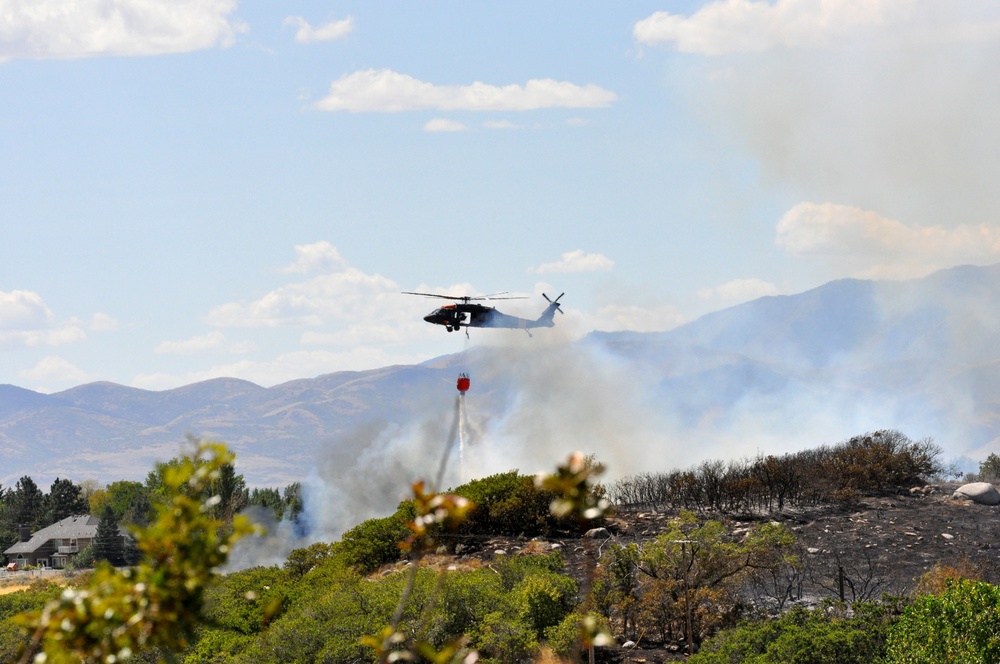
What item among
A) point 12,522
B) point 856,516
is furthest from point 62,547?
point 856,516

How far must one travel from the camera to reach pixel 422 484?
6.71 metres

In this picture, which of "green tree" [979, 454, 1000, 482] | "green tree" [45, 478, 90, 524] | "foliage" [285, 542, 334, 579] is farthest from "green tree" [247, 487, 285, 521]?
"green tree" [979, 454, 1000, 482]

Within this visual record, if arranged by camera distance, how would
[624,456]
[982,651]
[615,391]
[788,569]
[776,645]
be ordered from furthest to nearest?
[615,391], [624,456], [788,569], [776,645], [982,651]

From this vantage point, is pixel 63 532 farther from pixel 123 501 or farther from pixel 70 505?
pixel 70 505

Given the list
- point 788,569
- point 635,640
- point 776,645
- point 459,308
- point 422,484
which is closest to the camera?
point 422,484

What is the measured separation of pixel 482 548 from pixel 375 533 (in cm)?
578

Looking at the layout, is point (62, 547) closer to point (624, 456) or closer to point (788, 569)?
point (624, 456)

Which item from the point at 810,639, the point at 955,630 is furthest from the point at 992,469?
the point at 955,630

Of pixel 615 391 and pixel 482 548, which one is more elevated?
pixel 615 391

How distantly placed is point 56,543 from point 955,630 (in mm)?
106022

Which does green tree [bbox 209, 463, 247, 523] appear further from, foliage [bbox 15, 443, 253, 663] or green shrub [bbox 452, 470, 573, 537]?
green shrub [bbox 452, 470, 573, 537]

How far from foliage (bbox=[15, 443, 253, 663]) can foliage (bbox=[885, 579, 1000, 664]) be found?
28.9 m

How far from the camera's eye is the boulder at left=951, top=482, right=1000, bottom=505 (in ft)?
219

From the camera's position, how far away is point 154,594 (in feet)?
21.4
